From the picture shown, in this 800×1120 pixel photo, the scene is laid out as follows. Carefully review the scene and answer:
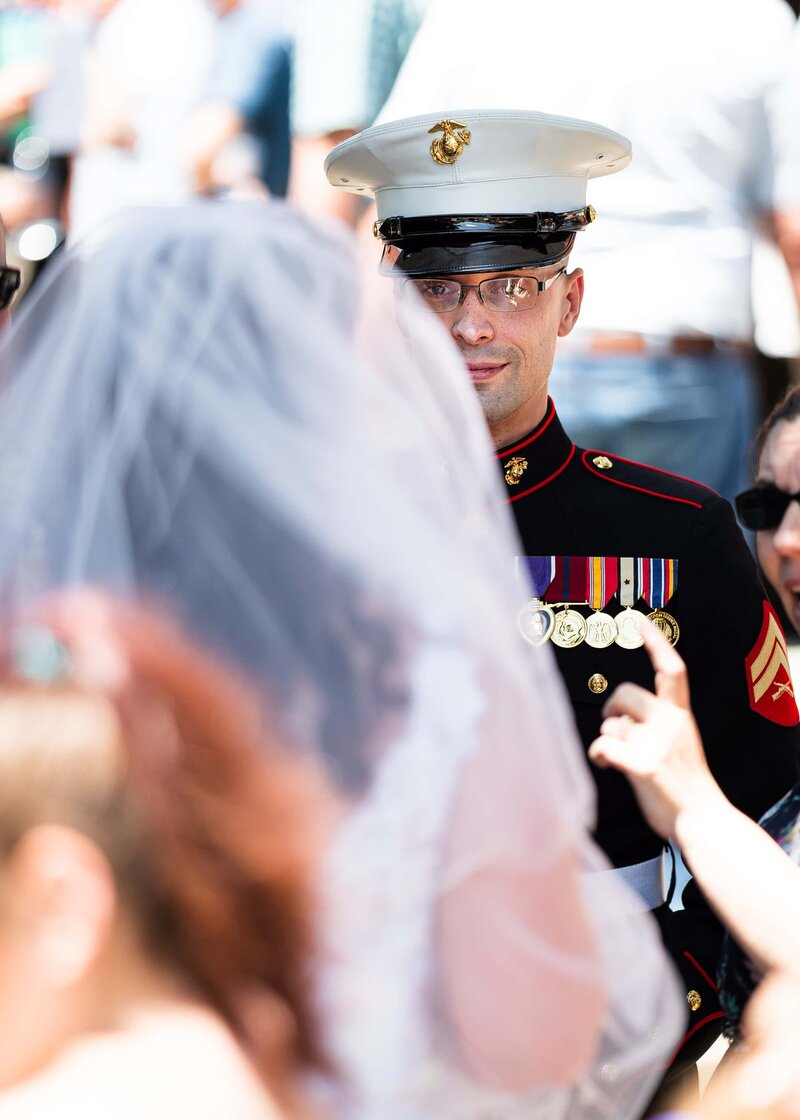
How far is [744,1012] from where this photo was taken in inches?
63.4

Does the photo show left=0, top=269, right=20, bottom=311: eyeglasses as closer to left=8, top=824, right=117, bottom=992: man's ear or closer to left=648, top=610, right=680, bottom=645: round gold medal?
left=648, top=610, right=680, bottom=645: round gold medal

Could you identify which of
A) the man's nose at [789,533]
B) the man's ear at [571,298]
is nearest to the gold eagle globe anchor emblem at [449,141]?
the man's ear at [571,298]

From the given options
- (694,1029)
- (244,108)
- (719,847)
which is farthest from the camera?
(244,108)

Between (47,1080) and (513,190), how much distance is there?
1.53 m

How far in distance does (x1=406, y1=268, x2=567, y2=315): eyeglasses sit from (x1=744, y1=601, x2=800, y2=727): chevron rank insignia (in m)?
0.58

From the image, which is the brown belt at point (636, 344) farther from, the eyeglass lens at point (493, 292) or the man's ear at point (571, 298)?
the eyeglass lens at point (493, 292)

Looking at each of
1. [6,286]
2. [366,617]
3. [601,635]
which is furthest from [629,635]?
[6,286]

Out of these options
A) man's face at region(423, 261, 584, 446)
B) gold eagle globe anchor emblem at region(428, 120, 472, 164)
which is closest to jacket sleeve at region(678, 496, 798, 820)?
man's face at region(423, 261, 584, 446)

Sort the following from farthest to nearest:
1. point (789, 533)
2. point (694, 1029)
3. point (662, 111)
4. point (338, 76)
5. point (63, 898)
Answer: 1. point (338, 76)
2. point (662, 111)
3. point (694, 1029)
4. point (789, 533)
5. point (63, 898)

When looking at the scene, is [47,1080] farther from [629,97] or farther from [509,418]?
[629,97]

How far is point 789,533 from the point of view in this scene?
5.59 ft

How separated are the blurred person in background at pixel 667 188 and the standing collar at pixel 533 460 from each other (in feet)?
3.74

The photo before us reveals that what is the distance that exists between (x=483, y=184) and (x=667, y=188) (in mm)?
1274

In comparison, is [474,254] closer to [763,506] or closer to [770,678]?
[763,506]
